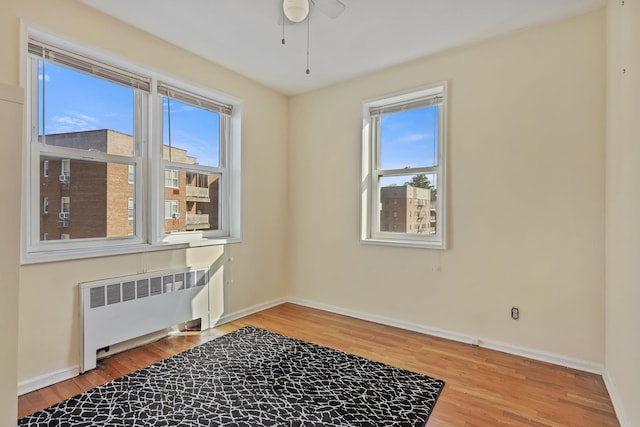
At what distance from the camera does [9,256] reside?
1250 millimetres

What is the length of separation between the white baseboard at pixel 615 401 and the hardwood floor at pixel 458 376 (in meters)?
0.04

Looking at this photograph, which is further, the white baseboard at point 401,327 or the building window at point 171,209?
the building window at point 171,209

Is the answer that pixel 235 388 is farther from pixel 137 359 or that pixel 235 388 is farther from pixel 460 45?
pixel 460 45

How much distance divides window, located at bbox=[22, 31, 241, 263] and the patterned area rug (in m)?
1.03

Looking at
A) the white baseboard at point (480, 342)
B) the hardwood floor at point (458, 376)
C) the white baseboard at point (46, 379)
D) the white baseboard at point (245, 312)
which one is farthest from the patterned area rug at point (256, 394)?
the white baseboard at point (480, 342)

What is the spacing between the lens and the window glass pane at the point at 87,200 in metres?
2.37

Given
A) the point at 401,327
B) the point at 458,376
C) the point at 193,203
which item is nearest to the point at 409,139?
the point at 401,327

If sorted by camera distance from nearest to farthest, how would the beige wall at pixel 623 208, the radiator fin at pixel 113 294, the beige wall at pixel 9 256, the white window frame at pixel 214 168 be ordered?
the beige wall at pixel 9 256 → the beige wall at pixel 623 208 → the radiator fin at pixel 113 294 → the white window frame at pixel 214 168

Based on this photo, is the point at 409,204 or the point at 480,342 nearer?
the point at 480,342

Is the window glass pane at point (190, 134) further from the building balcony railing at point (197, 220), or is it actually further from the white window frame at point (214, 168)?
the building balcony railing at point (197, 220)

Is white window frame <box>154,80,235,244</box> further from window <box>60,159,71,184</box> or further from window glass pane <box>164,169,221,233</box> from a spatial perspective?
window <box>60,159,71,184</box>

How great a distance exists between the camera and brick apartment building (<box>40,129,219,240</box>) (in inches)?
93.4

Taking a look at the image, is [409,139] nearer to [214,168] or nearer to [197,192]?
[214,168]

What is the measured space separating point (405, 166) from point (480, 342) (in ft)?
6.10
